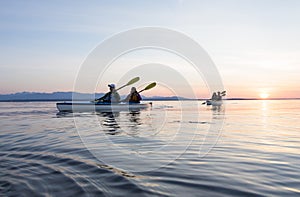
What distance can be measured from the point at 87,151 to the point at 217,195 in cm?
526

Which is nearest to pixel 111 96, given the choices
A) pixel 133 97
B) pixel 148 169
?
pixel 133 97

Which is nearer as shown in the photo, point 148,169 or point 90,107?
point 148,169

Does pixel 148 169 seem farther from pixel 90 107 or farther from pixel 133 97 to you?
pixel 133 97

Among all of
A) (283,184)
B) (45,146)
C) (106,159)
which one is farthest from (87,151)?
(283,184)

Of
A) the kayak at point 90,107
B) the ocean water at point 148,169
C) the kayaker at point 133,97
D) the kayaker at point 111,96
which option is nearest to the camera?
the ocean water at point 148,169

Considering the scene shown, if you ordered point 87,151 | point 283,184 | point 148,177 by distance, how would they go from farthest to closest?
point 87,151
point 148,177
point 283,184

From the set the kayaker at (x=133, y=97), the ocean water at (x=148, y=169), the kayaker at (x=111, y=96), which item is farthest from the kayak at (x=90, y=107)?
the ocean water at (x=148, y=169)

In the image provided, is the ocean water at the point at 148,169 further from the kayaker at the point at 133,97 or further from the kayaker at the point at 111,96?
the kayaker at the point at 133,97

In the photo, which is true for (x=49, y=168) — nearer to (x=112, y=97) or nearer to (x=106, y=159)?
(x=106, y=159)

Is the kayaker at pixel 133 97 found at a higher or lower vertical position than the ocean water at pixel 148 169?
higher

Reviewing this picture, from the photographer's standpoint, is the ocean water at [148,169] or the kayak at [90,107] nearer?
the ocean water at [148,169]

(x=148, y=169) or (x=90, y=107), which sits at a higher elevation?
(x=90, y=107)

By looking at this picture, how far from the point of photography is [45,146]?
9000 mm

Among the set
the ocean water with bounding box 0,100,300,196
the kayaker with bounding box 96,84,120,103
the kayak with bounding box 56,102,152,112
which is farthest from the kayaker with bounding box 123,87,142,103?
the ocean water with bounding box 0,100,300,196
